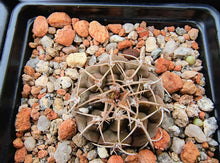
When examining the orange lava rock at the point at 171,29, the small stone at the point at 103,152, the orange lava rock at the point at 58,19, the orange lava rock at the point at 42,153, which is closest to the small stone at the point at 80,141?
the small stone at the point at 103,152

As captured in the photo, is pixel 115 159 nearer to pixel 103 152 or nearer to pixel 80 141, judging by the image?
pixel 103 152

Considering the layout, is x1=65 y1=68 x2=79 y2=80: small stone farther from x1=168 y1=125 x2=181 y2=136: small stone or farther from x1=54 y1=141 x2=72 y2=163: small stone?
x1=168 y1=125 x2=181 y2=136: small stone

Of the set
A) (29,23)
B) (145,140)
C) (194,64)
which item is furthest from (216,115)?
(29,23)

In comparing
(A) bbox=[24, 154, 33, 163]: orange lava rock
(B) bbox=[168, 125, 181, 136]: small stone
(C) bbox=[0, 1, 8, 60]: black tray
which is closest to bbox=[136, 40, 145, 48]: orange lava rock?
(B) bbox=[168, 125, 181, 136]: small stone

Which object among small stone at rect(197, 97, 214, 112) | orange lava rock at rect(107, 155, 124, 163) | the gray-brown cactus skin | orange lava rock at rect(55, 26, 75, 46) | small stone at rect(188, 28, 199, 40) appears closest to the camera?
the gray-brown cactus skin

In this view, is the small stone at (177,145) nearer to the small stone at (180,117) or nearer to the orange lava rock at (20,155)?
the small stone at (180,117)

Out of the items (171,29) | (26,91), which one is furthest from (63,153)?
(171,29)
